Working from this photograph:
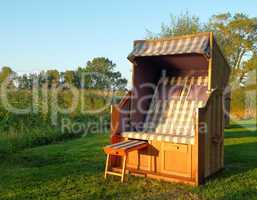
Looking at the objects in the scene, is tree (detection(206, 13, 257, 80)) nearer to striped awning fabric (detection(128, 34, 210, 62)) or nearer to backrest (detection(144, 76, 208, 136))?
backrest (detection(144, 76, 208, 136))

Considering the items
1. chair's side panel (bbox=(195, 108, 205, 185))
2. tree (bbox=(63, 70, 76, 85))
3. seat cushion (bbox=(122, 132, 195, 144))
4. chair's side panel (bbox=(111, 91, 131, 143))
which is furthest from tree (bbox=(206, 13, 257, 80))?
chair's side panel (bbox=(195, 108, 205, 185))

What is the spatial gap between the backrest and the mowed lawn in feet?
4.28

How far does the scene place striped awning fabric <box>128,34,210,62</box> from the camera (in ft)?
17.8

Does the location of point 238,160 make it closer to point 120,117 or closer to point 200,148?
point 200,148

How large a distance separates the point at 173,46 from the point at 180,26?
9754 millimetres

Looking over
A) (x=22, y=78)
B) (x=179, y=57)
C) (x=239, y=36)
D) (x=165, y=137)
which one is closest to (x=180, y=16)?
(x=22, y=78)

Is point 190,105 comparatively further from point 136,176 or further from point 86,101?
point 86,101

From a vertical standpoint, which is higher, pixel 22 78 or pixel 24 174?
pixel 22 78

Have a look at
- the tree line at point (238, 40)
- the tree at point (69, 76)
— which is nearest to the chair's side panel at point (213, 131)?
the tree line at point (238, 40)

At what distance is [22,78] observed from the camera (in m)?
13.9

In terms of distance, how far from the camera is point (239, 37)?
27.4 metres

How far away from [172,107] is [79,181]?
2.72m

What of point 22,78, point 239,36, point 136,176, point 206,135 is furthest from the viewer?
point 239,36

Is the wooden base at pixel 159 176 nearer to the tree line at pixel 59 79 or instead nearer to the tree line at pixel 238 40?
the tree line at pixel 59 79
